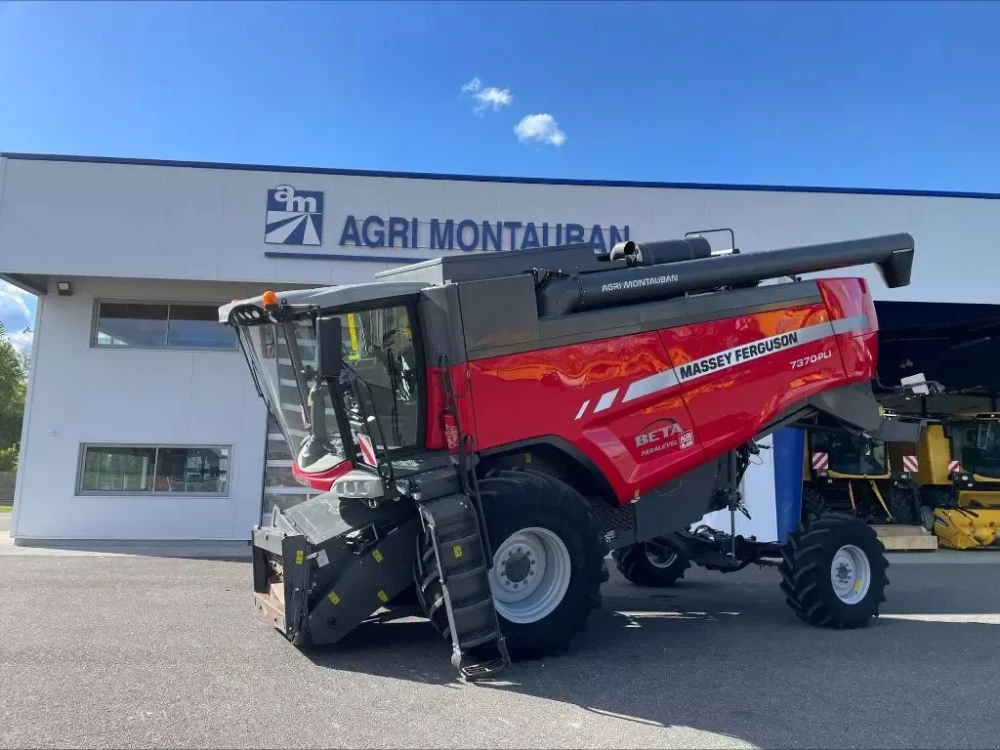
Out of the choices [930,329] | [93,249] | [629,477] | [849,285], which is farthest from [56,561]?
[930,329]

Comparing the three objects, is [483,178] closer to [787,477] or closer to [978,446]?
[787,477]

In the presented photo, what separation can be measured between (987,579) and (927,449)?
651 cm

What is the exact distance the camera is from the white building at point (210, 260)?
12.7 metres

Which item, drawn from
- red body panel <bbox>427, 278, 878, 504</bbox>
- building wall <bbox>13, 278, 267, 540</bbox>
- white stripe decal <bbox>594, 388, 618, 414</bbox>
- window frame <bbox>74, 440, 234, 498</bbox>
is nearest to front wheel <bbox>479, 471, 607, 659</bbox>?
red body panel <bbox>427, 278, 878, 504</bbox>

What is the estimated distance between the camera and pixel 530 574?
18.9 ft

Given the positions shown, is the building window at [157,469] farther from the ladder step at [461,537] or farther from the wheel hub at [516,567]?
the ladder step at [461,537]

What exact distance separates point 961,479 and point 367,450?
1528cm

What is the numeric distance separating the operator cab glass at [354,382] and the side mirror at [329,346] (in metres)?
0.21

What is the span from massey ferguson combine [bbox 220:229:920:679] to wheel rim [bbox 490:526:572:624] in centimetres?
2

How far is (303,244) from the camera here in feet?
42.5

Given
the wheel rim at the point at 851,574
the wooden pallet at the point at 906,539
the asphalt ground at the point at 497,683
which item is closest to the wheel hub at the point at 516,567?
the asphalt ground at the point at 497,683

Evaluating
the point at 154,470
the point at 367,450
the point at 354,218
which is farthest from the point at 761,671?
the point at 154,470

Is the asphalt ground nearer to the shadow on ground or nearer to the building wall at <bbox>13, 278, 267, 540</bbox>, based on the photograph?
the shadow on ground

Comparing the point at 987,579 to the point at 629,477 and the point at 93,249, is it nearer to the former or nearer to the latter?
the point at 629,477
